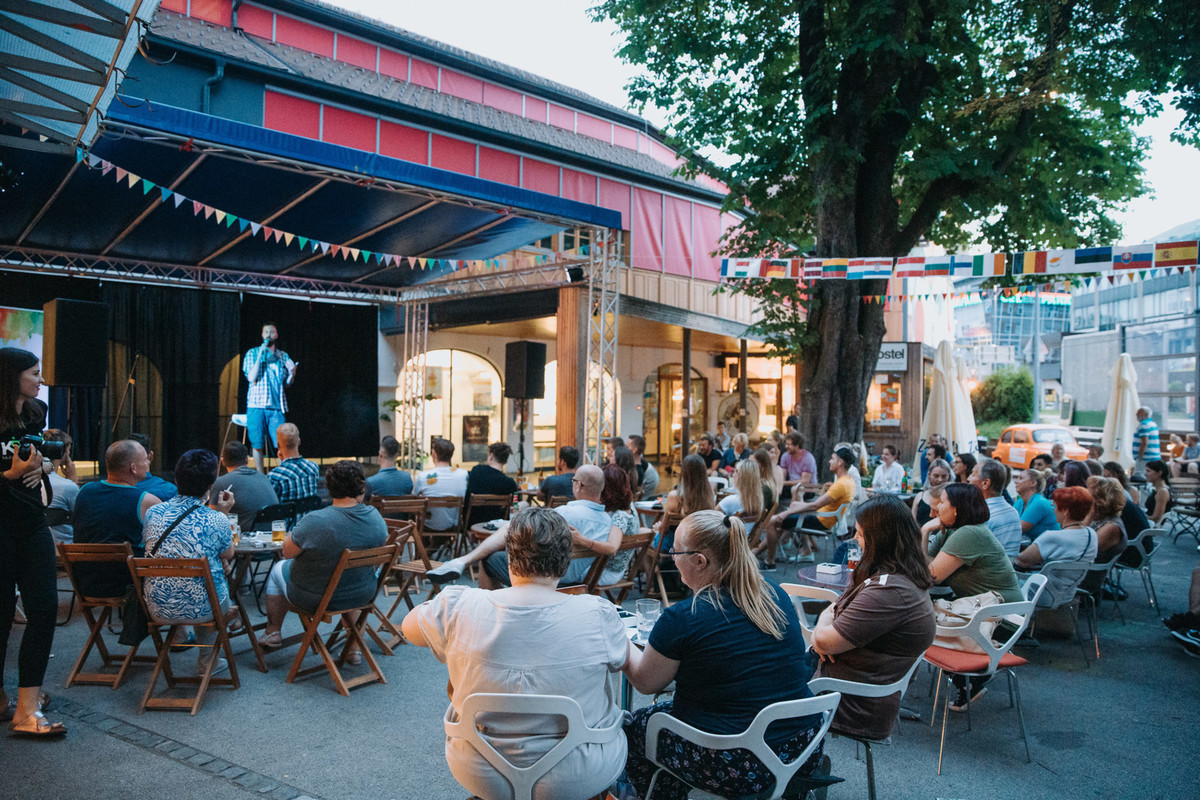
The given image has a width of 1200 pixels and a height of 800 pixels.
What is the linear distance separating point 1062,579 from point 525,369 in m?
8.05

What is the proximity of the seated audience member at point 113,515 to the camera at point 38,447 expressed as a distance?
2.09 feet

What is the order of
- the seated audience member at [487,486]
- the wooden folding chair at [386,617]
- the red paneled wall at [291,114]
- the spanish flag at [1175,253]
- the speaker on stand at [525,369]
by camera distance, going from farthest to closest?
the red paneled wall at [291,114]
the speaker on stand at [525,369]
the spanish flag at [1175,253]
the seated audience member at [487,486]
the wooden folding chair at [386,617]

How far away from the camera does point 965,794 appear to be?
3.14 m

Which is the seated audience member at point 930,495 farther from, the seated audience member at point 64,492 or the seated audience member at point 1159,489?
the seated audience member at point 64,492

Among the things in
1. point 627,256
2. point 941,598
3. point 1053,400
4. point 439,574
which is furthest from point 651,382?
point 1053,400

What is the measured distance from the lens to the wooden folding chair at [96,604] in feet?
12.8

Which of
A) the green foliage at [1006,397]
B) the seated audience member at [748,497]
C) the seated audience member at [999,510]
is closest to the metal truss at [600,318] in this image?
the seated audience member at [748,497]

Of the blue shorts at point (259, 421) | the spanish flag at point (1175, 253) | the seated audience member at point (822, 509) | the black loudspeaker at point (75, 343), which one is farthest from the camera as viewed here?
the blue shorts at point (259, 421)

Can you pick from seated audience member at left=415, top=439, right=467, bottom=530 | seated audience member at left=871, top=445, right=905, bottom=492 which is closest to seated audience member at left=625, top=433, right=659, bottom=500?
seated audience member at left=415, top=439, right=467, bottom=530

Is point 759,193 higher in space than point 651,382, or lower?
higher

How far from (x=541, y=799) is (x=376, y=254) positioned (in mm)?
10085

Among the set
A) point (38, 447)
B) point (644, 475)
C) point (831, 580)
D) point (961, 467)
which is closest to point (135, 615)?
point (38, 447)

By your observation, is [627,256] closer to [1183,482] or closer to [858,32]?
[858,32]

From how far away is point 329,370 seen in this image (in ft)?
43.9
